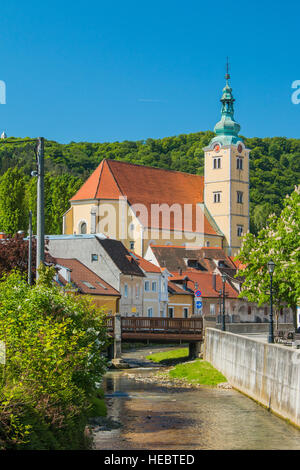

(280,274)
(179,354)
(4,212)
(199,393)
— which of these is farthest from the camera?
(4,212)

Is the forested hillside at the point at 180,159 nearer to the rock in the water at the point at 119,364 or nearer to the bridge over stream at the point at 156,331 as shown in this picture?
the bridge over stream at the point at 156,331

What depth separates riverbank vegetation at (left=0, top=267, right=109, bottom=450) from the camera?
43.5ft

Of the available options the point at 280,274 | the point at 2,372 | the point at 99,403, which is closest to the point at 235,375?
the point at 99,403

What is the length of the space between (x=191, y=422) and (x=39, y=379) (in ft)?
38.9

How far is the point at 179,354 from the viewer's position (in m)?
56.1

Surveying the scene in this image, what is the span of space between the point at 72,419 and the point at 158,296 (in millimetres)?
63029

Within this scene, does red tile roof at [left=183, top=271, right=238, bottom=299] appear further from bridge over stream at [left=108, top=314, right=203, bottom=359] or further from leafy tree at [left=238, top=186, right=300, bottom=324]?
bridge over stream at [left=108, top=314, right=203, bottom=359]

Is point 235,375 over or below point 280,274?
below

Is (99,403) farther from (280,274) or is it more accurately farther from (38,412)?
(280,274)

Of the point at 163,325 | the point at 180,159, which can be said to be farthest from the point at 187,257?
the point at 180,159

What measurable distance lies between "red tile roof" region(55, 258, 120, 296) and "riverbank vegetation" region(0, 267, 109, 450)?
140ft

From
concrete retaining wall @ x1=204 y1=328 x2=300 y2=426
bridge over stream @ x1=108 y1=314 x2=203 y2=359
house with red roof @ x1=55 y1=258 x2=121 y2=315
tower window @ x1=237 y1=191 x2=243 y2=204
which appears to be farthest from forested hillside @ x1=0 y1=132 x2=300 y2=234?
concrete retaining wall @ x1=204 y1=328 x2=300 y2=426

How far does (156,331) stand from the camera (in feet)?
178

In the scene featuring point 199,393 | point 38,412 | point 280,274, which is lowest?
point 199,393
